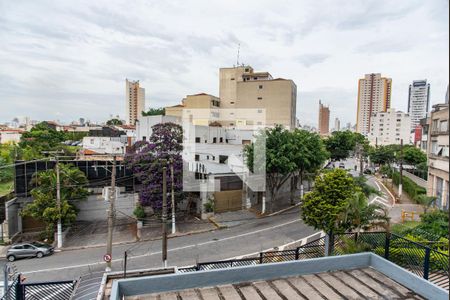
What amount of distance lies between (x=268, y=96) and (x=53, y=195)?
1362 inches

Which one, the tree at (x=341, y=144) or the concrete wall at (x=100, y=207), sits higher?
the tree at (x=341, y=144)

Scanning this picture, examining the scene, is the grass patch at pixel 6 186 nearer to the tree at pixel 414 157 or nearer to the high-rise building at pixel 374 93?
the tree at pixel 414 157

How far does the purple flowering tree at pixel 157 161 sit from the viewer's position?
61.8ft

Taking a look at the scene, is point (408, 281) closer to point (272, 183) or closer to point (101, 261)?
point (101, 261)

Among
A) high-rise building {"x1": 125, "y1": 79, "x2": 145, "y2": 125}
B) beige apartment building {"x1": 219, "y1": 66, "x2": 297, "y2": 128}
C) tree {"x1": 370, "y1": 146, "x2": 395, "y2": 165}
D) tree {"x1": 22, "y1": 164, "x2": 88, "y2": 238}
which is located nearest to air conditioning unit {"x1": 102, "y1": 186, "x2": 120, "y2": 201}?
tree {"x1": 22, "y1": 164, "x2": 88, "y2": 238}

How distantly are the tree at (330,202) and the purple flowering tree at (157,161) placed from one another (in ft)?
29.0

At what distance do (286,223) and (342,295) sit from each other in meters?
16.1

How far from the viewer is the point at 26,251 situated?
16.2 metres

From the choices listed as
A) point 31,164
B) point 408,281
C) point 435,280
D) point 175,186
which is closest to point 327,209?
point 435,280

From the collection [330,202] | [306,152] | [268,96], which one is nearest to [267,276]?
[330,202]

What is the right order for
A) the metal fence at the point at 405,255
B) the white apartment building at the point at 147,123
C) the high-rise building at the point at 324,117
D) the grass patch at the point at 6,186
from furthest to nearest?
the high-rise building at the point at 324,117, the white apartment building at the point at 147,123, the grass patch at the point at 6,186, the metal fence at the point at 405,255

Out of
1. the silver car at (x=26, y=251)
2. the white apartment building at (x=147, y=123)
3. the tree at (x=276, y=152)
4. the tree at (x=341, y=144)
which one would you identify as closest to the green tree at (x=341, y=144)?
the tree at (x=341, y=144)

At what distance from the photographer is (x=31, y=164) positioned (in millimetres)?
20297

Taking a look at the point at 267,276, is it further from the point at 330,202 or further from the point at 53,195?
the point at 53,195
